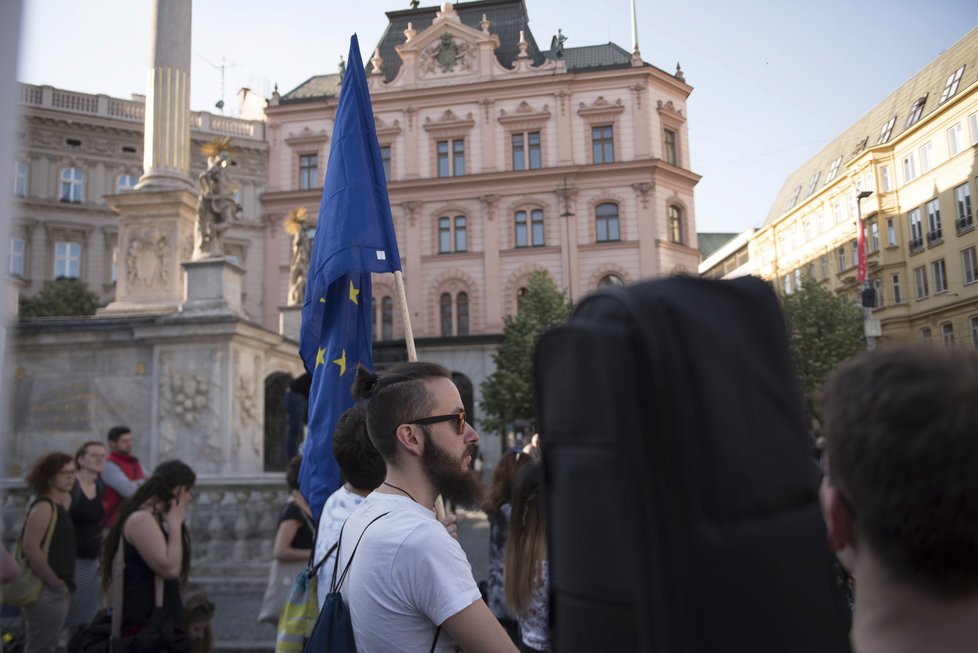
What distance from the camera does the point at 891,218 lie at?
37.2 m

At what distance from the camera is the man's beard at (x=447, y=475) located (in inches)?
120

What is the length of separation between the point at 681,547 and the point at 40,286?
156ft

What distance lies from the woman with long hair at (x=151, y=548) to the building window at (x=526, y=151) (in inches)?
1536

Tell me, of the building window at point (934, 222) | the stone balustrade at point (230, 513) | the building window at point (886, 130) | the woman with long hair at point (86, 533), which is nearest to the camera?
the woman with long hair at point (86, 533)

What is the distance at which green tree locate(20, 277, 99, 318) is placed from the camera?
3759 cm

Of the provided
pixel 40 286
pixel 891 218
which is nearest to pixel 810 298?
pixel 891 218

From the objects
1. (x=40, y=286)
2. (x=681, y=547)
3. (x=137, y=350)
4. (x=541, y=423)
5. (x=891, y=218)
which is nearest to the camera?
(x=681, y=547)

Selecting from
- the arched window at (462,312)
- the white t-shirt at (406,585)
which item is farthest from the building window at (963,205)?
the white t-shirt at (406,585)

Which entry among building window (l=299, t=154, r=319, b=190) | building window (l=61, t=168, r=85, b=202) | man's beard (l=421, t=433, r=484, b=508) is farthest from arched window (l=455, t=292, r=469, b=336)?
man's beard (l=421, t=433, r=484, b=508)

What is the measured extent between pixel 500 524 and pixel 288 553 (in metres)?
1.53

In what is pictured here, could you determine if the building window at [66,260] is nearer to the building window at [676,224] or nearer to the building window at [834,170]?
the building window at [676,224]

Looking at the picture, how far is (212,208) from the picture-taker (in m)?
14.4

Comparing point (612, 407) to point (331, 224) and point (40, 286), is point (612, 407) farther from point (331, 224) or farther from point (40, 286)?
point (40, 286)

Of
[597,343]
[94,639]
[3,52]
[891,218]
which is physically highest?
[891,218]
